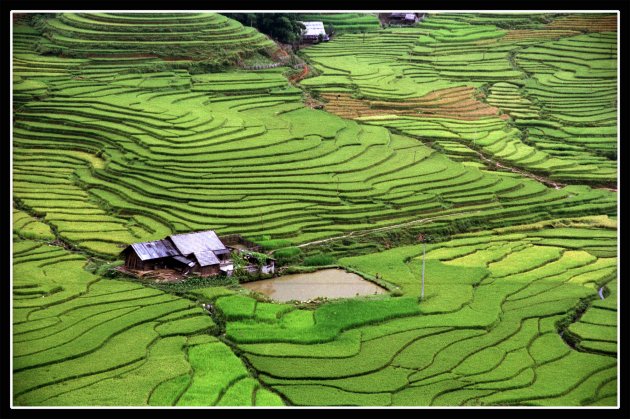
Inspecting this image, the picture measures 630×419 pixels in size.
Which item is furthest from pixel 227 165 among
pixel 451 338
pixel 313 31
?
pixel 313 31

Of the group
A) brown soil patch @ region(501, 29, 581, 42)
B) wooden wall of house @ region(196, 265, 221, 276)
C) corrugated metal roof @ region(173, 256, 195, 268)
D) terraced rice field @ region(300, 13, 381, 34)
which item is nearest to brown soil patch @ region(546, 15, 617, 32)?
brown soil patch @ region(501, 29, 581, 42)

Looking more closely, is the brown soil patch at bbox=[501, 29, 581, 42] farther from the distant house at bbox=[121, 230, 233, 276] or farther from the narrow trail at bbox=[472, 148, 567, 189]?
the distant house at bbox=[121, 230, 233, 276]

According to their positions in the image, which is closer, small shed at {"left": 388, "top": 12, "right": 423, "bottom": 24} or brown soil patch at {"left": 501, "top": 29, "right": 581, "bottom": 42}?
brown soil patch at {"left": 501, "top": 29, "right": 581, "bottom": 42}

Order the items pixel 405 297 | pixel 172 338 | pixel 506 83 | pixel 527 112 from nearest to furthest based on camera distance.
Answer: pixel 172 338 < pixel 405 297 < pixel 527 112 < pixel 506 83

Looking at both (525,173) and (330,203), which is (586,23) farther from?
(330,203)

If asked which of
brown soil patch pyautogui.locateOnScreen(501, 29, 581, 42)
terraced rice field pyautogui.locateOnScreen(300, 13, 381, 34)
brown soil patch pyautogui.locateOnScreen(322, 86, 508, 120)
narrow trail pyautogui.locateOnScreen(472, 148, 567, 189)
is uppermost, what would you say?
terraced rice field pyautogui.locateOnScreen(300, 13, 381, 34)
